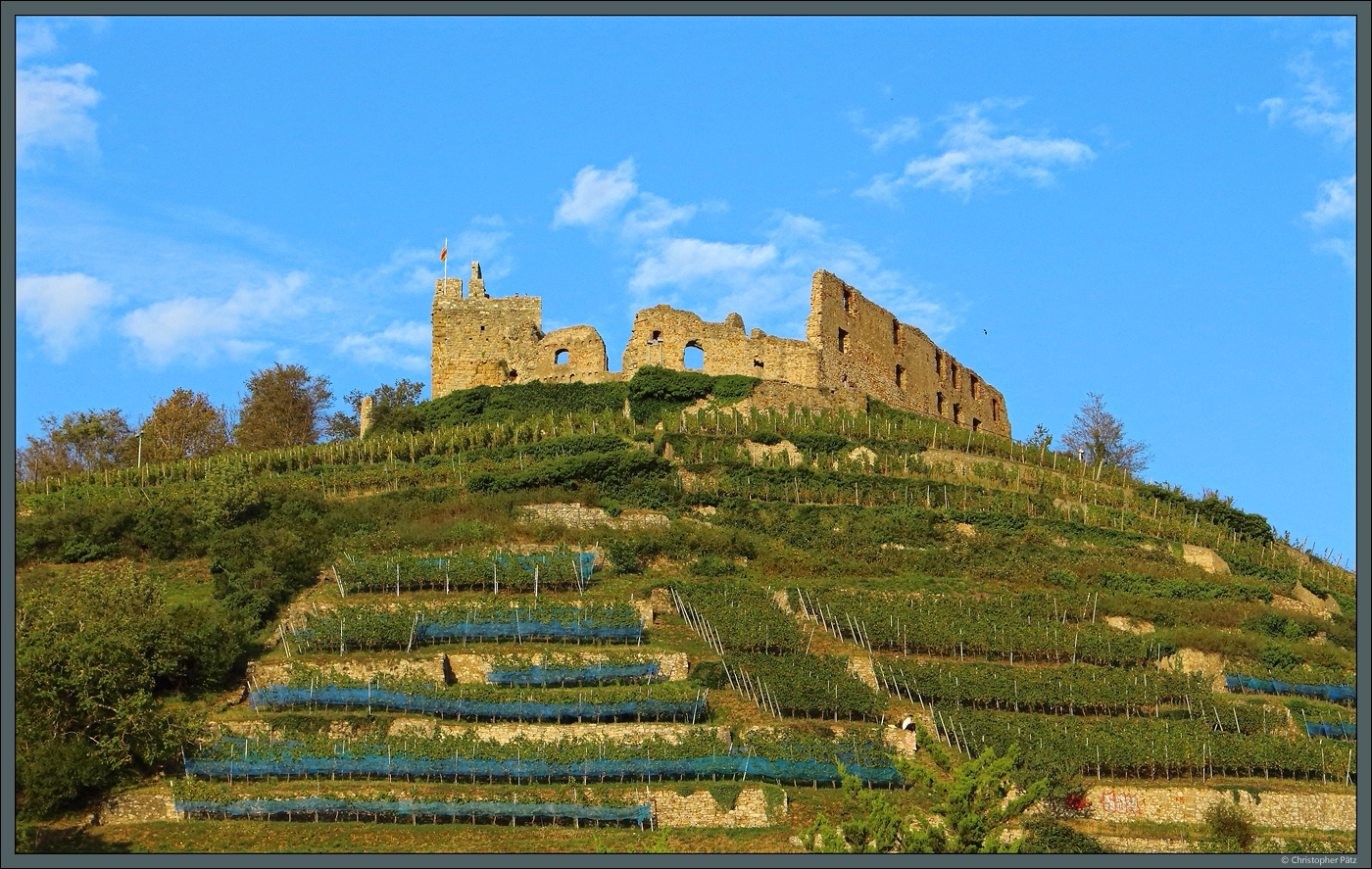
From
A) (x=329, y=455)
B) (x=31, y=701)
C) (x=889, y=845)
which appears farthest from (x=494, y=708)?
(x=329, y=455)

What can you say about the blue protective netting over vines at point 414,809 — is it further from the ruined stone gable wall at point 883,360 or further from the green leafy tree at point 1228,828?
the ruined stone gable wall at point 883,360

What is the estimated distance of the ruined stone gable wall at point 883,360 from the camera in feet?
162

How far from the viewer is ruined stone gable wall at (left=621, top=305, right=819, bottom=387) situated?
48000mm

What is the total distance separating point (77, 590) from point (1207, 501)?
3052 centimetres

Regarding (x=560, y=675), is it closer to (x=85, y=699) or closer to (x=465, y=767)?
(x=465, y=767)

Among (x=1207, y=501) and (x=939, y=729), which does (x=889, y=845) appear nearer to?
(x=939, y=729)

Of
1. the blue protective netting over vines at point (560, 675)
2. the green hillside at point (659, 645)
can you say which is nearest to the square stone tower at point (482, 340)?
the green hillside at point (659, 645)

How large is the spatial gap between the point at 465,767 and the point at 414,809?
1.57 m

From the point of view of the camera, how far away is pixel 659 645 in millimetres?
31719

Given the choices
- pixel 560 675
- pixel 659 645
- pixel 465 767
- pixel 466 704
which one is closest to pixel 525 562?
pixel 659 645

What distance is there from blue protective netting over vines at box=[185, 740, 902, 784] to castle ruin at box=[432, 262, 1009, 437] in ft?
68.3

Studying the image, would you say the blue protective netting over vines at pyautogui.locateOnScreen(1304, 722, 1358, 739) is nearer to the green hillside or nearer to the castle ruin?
the green hillside

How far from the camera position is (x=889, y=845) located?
67.8ft

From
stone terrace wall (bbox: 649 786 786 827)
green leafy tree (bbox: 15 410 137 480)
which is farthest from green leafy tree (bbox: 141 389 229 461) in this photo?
stone terrace wall (bbox: 649 786 786 827)
